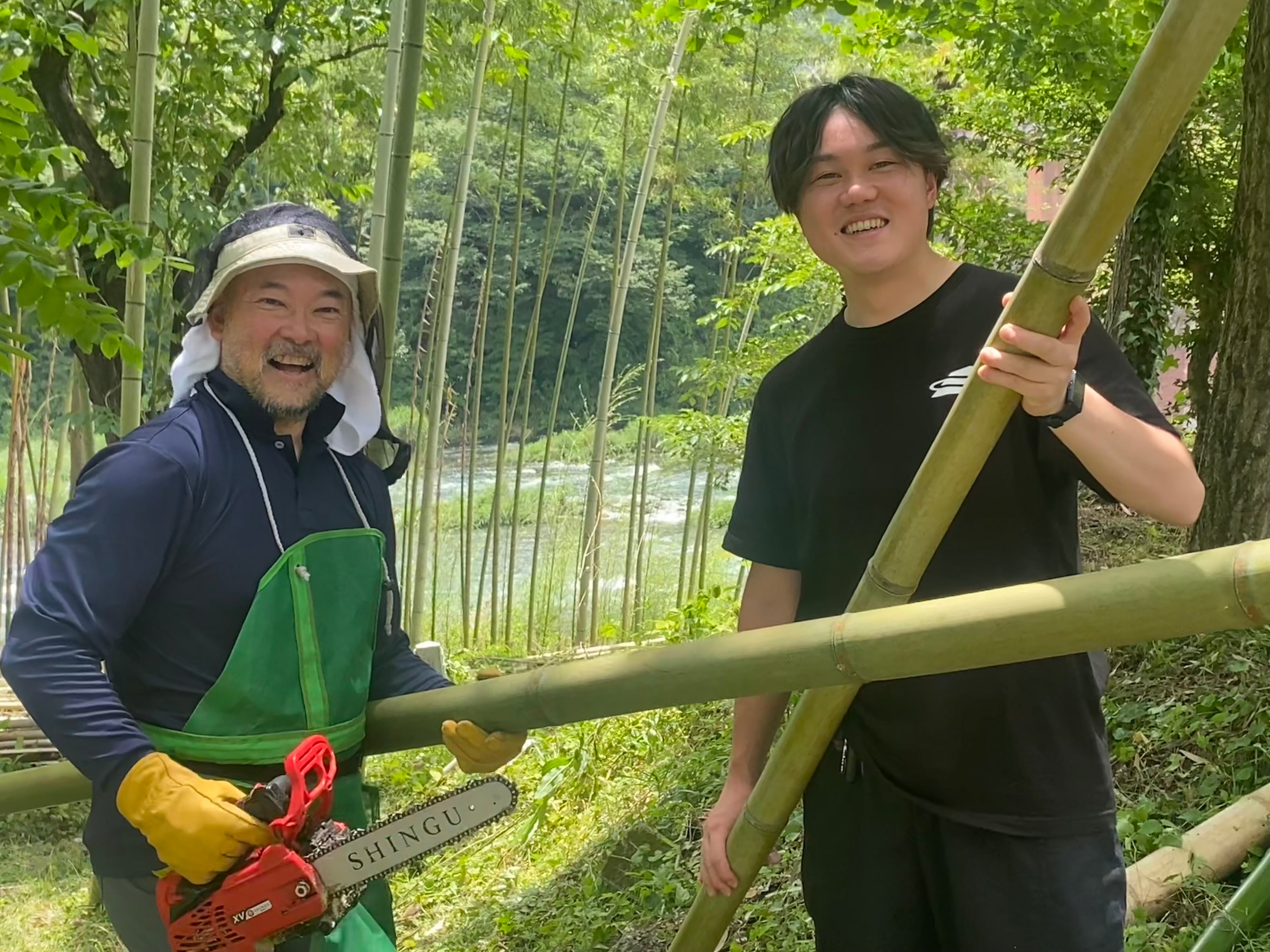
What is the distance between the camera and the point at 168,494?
1.38 metres

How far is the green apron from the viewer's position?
1446mm

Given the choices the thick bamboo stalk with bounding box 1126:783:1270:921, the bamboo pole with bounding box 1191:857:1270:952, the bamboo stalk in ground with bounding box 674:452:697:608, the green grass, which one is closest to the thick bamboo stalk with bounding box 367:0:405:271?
the green grass

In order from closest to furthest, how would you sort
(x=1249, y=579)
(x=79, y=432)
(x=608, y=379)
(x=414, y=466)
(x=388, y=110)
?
(x=1249, y=579), (x=388, y=110), (x=79, y=432), (x=608, y=379), (x=414, y=466)

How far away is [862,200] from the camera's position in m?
1.36

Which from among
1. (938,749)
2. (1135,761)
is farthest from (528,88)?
(938,749)

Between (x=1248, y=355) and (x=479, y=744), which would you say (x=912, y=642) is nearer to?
(x=479, y=744)

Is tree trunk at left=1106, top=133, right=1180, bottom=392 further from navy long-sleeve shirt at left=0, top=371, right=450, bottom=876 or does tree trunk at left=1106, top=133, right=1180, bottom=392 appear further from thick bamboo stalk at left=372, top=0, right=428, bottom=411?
navy long-sleeve shirt at left=0, top=371, right=450, bottom=876

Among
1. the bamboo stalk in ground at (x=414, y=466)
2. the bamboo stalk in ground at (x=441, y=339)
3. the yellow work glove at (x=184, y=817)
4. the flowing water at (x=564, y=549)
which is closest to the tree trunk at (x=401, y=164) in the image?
the yellow work glove at (x=184, y=817)

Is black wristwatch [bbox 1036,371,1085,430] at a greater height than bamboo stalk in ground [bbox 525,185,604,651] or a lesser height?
greater

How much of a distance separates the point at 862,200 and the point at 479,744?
3.04ft

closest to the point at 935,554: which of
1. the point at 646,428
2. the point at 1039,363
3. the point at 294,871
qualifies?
the point at 1039,363

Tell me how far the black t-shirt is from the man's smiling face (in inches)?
29.3

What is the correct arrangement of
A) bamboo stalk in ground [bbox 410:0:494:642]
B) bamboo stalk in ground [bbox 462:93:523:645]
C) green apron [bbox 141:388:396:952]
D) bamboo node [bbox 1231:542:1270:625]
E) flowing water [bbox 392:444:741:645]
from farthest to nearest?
1. flowing water [bbox 392:444:741:645]
2. bamboo stalk in ground [bbox 462:93:523:645]
3. bamboo stalk in ground [bbox 410:0:494:642]
4. green apron [bbox 141:388:396:952]
5. bamboo node [bbox 1231:542:1270:625]

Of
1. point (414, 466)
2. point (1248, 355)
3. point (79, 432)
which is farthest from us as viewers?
point (414, 466)
